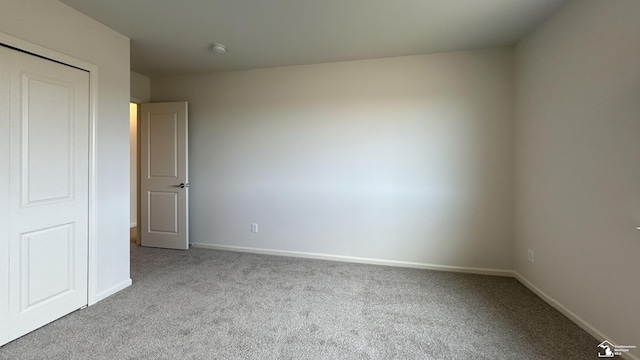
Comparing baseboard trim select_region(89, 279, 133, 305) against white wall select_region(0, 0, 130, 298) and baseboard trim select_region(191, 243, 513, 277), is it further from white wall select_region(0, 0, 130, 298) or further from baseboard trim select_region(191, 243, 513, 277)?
baseboard trim select_region(191, 243, 513, 277)

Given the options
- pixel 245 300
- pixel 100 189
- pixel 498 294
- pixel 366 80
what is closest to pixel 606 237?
pixel 498 294

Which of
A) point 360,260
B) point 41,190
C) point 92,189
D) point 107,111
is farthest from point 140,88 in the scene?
point 360,260

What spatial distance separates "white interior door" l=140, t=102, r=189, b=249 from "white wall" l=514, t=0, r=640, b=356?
13.1 feet

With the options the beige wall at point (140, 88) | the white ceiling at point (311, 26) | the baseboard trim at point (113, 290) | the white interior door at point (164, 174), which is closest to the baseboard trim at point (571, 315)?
the white ceiling at point (311, 26)

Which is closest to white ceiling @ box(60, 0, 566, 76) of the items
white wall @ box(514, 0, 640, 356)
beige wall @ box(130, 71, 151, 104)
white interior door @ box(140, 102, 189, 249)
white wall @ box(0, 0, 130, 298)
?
white wall @ box(0, 0, 130, 298)

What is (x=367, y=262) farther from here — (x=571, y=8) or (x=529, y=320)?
(x=571, y=8)

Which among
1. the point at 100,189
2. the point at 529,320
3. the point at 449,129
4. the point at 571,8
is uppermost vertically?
the point at 571,8

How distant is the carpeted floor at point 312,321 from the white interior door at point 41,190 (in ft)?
0.71

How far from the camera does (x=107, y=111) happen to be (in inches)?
94.5

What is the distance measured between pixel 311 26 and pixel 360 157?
150 cm

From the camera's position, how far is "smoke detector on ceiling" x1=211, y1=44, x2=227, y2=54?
2.79 metres

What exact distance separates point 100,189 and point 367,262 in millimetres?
2837

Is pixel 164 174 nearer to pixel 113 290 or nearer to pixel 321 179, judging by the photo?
pixel 113 290

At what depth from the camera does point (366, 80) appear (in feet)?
10.5
